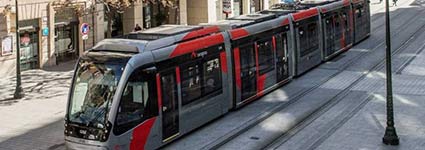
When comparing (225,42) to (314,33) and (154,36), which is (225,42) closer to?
(154,36)

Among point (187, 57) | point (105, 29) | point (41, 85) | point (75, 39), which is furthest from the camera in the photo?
point (105, 29)

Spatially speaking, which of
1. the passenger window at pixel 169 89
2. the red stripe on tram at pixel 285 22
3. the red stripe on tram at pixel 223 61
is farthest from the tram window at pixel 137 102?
the red stripe on tram at pixel 285 22

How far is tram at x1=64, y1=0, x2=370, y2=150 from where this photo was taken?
14.1 m

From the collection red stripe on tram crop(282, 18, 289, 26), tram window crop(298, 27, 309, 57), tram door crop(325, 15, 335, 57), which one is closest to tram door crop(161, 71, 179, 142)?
red stripe on tram crop(282, 18, 289, 26)

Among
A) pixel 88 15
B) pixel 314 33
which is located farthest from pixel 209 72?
pixel 88 15

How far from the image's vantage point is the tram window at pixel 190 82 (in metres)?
16.3

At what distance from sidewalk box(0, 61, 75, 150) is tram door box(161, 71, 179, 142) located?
3.16 metres

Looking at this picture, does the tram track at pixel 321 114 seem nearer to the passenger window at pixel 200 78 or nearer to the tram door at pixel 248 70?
the tram door at pixel 248 70

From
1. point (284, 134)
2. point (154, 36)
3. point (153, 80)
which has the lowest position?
point (284, 134)

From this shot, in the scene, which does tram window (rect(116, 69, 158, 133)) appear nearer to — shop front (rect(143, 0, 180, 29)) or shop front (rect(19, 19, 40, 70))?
shop front (rect(19, 19, 40, 70))

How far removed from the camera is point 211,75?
17.7 metres

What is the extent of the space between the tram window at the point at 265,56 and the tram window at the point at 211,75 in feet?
10.1

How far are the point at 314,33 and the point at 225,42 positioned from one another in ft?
28.6

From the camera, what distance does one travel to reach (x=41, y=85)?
84.6ft
